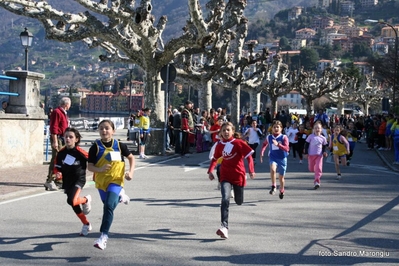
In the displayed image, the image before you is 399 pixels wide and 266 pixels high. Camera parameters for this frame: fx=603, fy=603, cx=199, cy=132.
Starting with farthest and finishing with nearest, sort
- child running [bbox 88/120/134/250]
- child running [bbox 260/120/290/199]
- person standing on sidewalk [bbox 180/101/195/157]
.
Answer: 1. person standing on sidewalk [bbox 180/101/195/157]
2. child running [bbox 260/120/290/199]
3. child running [bbox 88/120/134/250]

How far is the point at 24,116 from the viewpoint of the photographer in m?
15.2

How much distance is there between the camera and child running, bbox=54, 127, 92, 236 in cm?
762

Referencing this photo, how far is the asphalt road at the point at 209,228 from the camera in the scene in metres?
6.54

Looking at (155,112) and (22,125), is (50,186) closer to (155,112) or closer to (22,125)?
(22,125)

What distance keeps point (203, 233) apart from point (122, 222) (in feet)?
4.43

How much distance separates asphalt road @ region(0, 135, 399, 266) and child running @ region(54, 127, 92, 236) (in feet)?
0.98

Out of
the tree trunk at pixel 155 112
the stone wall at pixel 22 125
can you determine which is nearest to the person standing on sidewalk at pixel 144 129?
the tree trunk at pixel 155 112

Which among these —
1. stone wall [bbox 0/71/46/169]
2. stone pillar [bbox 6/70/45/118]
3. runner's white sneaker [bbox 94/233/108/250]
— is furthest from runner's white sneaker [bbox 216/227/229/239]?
stone pillar [bbox 6/70/45/118]

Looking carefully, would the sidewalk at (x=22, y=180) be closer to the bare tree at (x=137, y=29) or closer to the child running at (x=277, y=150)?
the child running at (x=277, y=150)

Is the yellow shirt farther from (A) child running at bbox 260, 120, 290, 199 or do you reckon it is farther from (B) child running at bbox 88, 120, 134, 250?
(A) child running at bbox 260, 120, 290, 199

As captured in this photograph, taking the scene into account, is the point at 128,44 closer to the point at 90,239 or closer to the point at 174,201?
the point at 174,201

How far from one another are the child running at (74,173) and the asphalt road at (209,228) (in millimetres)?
299

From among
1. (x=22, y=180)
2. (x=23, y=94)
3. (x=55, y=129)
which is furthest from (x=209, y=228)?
(x=23, y=94)

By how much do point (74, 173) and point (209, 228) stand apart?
196cm
